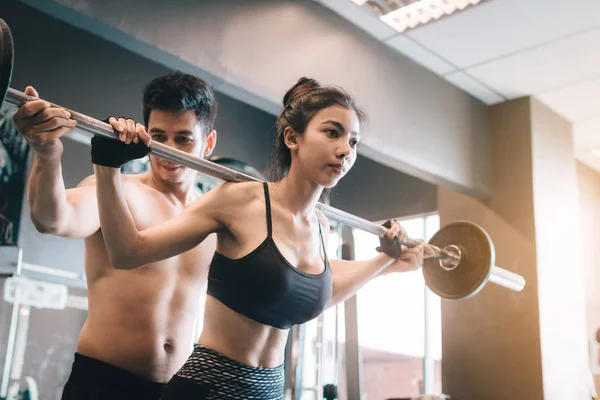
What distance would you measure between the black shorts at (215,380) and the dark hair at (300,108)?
62 cm

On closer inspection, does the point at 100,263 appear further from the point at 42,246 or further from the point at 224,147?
the point at 224,147

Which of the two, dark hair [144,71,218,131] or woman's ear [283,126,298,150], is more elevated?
dark hair [144,71,218,131]

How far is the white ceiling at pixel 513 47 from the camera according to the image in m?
3.49

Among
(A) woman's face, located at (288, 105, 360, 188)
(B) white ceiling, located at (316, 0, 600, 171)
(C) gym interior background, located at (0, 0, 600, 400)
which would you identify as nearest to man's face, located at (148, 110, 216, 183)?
(A) woman's face, located at (288, 105, 360, 188)

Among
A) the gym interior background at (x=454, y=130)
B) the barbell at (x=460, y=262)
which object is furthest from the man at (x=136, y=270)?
the gym interior background at (x=454, y=130)

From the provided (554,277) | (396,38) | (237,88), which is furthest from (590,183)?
(237,88)

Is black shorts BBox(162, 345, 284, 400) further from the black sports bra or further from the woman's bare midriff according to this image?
the black sports bra

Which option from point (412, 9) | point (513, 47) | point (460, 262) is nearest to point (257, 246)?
point (460, 262)

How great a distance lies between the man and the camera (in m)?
1.57

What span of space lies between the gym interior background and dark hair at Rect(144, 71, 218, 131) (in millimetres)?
786

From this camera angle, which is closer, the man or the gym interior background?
the man

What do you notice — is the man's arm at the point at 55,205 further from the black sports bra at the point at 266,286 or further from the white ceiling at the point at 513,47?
the white ceiling at the point at 513,47

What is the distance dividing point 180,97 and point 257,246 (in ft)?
2.08

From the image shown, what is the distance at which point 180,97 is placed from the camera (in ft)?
6.64
